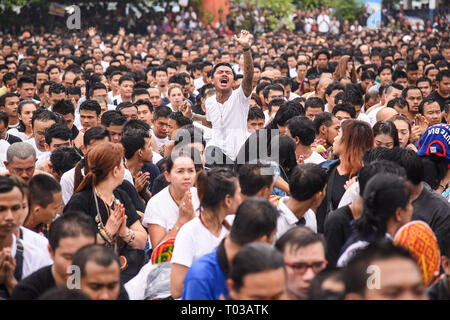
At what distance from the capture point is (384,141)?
578 cm

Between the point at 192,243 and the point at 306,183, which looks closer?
the point at 192,243

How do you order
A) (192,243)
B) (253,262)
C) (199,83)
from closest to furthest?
(253,262), (192,243), (199,83)

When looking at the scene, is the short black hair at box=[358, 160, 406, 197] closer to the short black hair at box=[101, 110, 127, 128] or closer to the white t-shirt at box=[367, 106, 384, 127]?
the short black hair at box=[101, 110, 127, 128]

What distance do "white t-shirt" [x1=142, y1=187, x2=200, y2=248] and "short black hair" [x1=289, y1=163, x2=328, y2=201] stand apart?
0.74 meters

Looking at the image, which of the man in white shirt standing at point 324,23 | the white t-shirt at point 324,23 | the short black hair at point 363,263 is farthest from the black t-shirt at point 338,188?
the white t-shirt at point 324,23

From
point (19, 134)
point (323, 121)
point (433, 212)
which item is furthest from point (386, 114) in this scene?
point (19, 134)

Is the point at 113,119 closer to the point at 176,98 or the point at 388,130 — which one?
the point at 176,98

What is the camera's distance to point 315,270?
10.8ft

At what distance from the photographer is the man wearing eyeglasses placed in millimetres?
3219

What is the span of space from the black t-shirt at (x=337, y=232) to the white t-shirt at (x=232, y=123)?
2.70 metres

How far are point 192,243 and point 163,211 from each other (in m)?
1.02

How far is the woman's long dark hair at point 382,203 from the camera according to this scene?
3.54m

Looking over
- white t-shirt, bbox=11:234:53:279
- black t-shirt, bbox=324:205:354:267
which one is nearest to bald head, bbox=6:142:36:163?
white t-shirt, bbox=11:234:53:279

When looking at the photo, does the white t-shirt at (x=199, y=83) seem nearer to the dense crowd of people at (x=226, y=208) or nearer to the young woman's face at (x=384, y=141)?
the dense crowd of people at (x=226, y=208)
